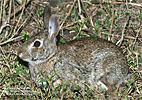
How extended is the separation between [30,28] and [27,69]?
51.1 inches

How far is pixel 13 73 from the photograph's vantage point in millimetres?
6488

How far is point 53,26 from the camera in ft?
19.2

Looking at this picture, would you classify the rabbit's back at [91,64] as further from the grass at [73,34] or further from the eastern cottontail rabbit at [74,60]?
the grass at [73,34]

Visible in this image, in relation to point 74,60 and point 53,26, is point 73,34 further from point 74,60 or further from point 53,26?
point 53,26

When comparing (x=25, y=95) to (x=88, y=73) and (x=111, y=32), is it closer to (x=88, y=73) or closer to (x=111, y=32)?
(x=88, y=73)

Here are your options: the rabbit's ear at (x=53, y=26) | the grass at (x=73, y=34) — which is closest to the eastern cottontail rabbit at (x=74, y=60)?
the rabbit's ear at (x=53, y=26)

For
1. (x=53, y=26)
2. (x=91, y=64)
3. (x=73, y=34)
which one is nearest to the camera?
(x=53, y=26)

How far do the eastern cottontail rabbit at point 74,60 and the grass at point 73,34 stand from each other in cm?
23

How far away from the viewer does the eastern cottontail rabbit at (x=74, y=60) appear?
19.1ft

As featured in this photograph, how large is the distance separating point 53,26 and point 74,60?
2.32 feet

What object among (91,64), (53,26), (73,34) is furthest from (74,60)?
(73,34)

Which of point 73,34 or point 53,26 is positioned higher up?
A: point 53,26

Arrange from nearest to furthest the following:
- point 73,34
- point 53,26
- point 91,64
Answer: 1. point 53,26
2. point 91,64
3. point 73,34

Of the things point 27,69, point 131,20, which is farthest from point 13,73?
point 131,20
